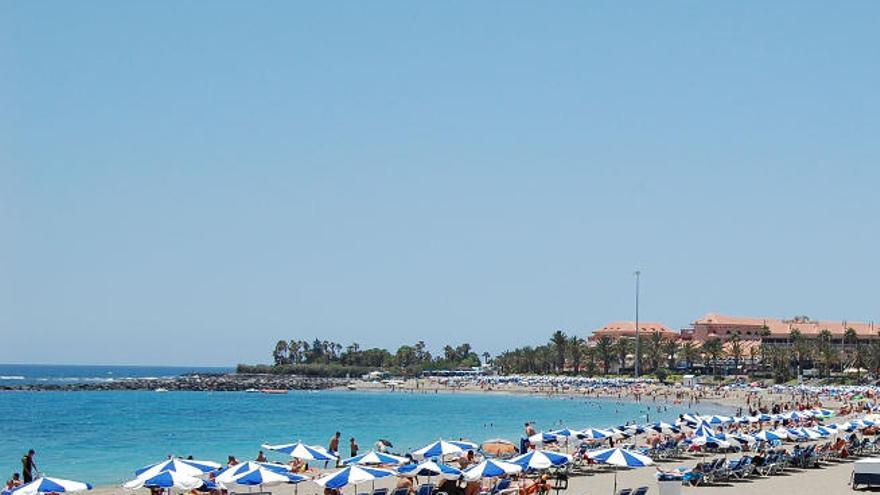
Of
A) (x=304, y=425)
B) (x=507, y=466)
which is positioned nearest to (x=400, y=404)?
(x=304, y=425)

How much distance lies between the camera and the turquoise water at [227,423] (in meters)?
44.3

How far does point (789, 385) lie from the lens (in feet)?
334

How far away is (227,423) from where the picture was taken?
67188 mm

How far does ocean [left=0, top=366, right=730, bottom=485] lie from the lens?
44.2 metres

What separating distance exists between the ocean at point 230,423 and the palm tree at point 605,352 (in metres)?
26.5

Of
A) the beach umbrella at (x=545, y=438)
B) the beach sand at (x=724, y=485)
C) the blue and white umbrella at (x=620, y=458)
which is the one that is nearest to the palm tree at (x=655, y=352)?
the beach umbrella at (x=545, y=438)

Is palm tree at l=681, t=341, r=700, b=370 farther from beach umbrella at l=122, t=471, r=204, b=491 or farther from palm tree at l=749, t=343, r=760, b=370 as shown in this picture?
beach umbrella at l=122, t=471, r=204, b=491

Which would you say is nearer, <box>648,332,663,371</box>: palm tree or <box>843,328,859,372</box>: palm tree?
<box>648,332,663,371</box>: palm tree

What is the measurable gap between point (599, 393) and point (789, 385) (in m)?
18.0

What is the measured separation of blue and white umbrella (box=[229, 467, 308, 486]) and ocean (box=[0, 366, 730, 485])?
13.2 m

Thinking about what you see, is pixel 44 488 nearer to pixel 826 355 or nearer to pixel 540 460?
pixel 540 460

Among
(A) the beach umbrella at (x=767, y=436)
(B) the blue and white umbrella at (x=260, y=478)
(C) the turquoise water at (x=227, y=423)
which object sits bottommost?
(C) the turquoise water at (x=227, y=423)

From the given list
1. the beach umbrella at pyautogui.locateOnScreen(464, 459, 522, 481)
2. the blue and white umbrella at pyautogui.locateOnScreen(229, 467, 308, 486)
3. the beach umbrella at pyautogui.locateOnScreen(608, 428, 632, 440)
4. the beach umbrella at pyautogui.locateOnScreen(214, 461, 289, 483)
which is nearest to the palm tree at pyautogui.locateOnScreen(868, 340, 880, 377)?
the beach umbrella at pyautogui.locateOnScreen(608, 428, 632, 440)

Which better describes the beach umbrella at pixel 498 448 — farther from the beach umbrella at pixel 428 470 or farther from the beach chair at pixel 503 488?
the beach umbrella at pixel 428 470
